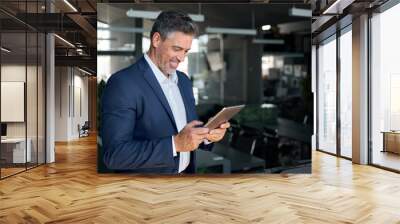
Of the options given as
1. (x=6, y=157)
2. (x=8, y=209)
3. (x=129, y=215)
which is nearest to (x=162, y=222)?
(x=129, y=215)

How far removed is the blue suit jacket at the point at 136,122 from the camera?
174cm

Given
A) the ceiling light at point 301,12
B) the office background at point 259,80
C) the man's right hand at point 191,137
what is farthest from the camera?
the ceiling light at point 301,12

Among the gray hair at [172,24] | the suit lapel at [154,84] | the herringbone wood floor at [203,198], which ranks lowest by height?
the herringbone wood floor at [203,198]

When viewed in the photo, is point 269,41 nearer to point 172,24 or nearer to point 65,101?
point 172,24

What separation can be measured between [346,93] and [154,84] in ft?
25.9

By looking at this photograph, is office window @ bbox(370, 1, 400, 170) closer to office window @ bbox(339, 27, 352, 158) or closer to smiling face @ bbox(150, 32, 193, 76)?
office window @ bbox(339, 27, 352, 158)

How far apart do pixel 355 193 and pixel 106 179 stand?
359 centimetres

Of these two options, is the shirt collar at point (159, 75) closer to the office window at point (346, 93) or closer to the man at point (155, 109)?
the man at point (155, 109)

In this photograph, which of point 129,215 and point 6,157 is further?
point 6,157

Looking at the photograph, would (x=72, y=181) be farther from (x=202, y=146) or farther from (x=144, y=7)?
(x=202, y=146)

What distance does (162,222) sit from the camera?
12.9 ft

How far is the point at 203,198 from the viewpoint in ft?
16.4

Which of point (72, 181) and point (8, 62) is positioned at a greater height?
point (8, 62)

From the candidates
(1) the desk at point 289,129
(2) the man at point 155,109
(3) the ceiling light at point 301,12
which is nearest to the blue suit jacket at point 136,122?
(2) the man at point 155,109
